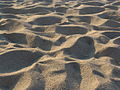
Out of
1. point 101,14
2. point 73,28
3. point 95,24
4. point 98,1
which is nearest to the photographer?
point 73,28

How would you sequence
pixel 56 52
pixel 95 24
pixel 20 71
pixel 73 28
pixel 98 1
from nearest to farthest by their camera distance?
pixel 20 71 → pixel 56 52 → pixel 73 28 → pixel 95 24 → pixel 98 1

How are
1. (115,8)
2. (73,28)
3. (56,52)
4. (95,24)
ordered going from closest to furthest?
(56,52) < (73,28) < (95,24) < (115,8)

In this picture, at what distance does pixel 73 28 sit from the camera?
97.8 inches

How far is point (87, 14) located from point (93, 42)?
920 millimetres

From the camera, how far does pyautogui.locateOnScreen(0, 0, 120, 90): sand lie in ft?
5.24

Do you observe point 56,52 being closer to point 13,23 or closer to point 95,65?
point 95,65

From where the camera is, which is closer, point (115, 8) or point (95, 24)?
point (95, 24)

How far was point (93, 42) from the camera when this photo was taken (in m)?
2.18

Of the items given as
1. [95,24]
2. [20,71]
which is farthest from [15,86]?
[95,24]

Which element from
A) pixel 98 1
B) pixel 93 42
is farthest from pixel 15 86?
pixel 98 1

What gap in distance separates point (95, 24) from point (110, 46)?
0.66 meters

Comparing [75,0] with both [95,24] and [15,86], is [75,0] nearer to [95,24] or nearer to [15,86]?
[95,24]

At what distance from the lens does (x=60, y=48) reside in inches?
79.8

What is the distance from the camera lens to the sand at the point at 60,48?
1.60 m
